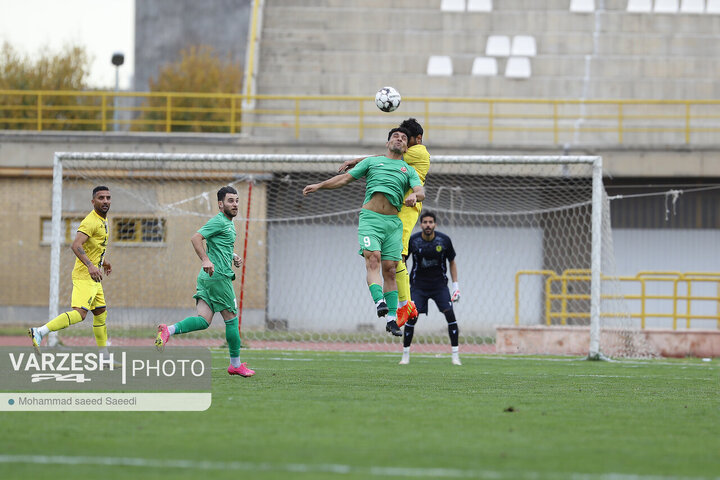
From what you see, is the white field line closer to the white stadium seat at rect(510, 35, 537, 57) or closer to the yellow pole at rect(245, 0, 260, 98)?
the yellow pole at rect(245, 0, 260, 98)

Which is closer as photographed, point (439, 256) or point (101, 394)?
point (101, 394)

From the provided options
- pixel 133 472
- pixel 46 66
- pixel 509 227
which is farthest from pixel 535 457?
pixel 46 66

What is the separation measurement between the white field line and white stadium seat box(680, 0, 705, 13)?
27.1 meters

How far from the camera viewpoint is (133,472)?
5.20 m

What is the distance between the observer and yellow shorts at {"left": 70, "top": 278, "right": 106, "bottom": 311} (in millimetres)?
10984

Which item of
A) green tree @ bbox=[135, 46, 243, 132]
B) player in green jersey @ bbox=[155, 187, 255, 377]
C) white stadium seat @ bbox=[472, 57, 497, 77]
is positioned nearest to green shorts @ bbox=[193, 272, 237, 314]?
player in green jersey @ bbox=[155, 187, 255, 377]

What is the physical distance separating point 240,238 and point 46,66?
17867 millimetres

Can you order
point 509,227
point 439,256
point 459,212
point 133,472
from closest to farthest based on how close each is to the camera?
point 133,472 → point 439,256 → point 459,212 → point 509,227

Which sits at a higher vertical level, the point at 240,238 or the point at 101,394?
the point at 240,238

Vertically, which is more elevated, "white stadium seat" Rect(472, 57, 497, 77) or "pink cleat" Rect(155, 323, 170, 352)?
"white stadium seat" Rect(472, 57, 497, 77)

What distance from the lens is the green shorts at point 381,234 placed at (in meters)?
10.3

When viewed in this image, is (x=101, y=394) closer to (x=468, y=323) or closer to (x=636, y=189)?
(x=468, y=323)

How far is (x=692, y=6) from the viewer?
98.6ft

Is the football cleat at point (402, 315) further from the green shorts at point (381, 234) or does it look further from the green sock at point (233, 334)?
the green sock at point (233, 334)
